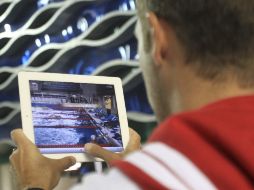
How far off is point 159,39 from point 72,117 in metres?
0.49

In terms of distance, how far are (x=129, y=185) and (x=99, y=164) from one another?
0.72 metres

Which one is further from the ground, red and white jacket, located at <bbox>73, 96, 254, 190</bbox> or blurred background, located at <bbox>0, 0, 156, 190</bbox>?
blurred background, located at <bbox>0, 0, 156, 190</bbox>

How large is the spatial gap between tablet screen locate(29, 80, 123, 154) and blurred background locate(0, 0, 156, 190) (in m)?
1.20

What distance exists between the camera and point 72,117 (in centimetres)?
111

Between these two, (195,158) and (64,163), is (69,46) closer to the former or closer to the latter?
(64,163)

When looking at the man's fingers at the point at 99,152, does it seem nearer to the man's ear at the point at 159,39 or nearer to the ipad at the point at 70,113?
the ipad at the point at 70,113

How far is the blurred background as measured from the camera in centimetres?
250

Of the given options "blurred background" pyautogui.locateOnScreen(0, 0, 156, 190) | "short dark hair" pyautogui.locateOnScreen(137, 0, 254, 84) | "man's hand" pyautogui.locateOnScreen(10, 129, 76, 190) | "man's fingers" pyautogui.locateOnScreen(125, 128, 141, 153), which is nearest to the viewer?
"short dark hair" pyautogui.locateOnScreen(137, 0, 254, 84)

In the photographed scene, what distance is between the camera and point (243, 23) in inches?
24.7

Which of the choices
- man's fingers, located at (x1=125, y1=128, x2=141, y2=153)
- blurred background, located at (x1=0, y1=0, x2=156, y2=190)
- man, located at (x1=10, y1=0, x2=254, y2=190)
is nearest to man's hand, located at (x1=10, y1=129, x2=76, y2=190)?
man's fingers, located at (x1=125, y1=128, x2=141, y2=153)

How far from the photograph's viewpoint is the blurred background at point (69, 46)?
2504 mm

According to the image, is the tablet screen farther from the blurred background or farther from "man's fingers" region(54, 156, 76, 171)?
the blurred background

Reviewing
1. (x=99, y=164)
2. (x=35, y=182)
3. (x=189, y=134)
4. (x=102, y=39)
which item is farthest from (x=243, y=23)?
(x=102, y=39)

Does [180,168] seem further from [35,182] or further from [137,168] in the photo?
[35,182]
